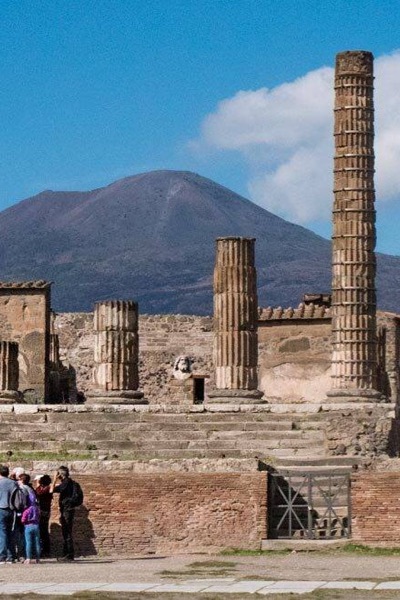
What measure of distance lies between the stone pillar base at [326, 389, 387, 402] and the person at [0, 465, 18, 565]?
1108 cm

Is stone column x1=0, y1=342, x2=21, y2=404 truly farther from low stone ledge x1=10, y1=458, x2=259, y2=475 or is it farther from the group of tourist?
the group of tourist

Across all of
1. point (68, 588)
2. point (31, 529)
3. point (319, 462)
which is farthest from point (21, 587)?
point (319, 462)

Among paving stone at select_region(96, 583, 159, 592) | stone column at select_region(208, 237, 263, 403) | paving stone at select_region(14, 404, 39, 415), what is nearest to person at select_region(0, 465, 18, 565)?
paving stone at select_region(96, 583, 159, 592)

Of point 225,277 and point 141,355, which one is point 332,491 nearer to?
point 225,277

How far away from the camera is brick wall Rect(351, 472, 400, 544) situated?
842 inches

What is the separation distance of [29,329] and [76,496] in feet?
65.4

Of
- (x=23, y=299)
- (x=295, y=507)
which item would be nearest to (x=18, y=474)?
(x=295, y=507)

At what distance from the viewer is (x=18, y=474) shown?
20.7m

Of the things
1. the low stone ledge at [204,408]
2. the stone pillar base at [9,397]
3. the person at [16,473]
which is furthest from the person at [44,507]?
the stone pillar base at [9,397]

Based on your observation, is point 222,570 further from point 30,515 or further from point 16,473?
point 16,473

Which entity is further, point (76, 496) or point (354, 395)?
point (354, 395)

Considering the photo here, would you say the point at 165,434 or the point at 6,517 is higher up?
the point at 165,434

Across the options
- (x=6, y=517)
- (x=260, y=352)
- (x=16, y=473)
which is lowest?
(x=6, y=517)

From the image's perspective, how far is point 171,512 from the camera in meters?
21.7
